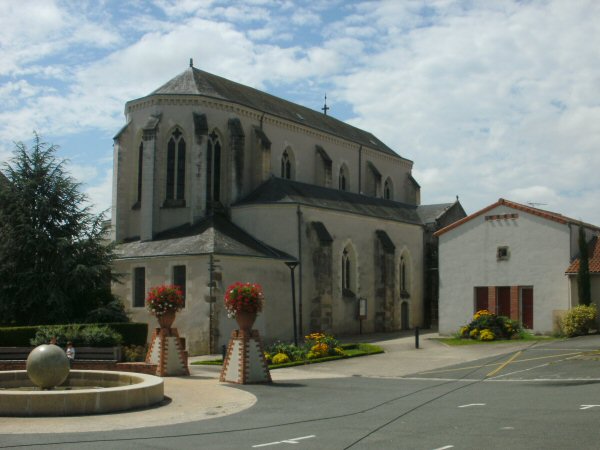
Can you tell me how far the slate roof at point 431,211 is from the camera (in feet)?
177

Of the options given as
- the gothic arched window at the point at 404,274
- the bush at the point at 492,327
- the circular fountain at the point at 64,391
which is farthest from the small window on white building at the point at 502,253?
the circular fountain at the point at 64,391

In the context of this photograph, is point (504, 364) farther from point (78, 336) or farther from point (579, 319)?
point (78, 336)

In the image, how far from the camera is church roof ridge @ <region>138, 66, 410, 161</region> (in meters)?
42.8

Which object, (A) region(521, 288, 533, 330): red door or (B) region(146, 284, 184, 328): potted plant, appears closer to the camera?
(B) region(146, 284, 184, 328): potted plant

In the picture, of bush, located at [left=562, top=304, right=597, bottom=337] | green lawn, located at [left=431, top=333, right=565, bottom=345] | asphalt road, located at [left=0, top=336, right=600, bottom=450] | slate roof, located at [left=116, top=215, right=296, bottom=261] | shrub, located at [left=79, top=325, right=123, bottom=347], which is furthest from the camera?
slate roof, located at [left=116, top=215, right=296, bottom=261]

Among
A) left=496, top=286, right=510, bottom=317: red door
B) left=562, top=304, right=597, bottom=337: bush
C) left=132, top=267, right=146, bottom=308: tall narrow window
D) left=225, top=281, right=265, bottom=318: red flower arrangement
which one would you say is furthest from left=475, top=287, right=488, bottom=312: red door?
left=225, top=281, right=265, bottom=318: red flower arrangement

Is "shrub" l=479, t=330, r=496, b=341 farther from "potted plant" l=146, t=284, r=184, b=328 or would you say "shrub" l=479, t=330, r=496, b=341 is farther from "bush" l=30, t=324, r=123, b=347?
"bush" l=30, t=324, r=123, b=347

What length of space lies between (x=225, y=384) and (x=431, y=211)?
35813 mm

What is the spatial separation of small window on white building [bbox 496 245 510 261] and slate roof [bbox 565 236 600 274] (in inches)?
122

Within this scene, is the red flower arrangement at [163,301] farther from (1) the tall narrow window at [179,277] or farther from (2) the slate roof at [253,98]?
(2) the slate roof at [253,98]

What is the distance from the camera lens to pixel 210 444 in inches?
463

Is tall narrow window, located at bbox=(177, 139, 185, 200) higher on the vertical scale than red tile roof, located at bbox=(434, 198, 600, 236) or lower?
higher

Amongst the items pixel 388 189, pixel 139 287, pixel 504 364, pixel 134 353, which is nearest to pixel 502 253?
pixel 504 364

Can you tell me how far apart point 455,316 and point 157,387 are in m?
23.5
